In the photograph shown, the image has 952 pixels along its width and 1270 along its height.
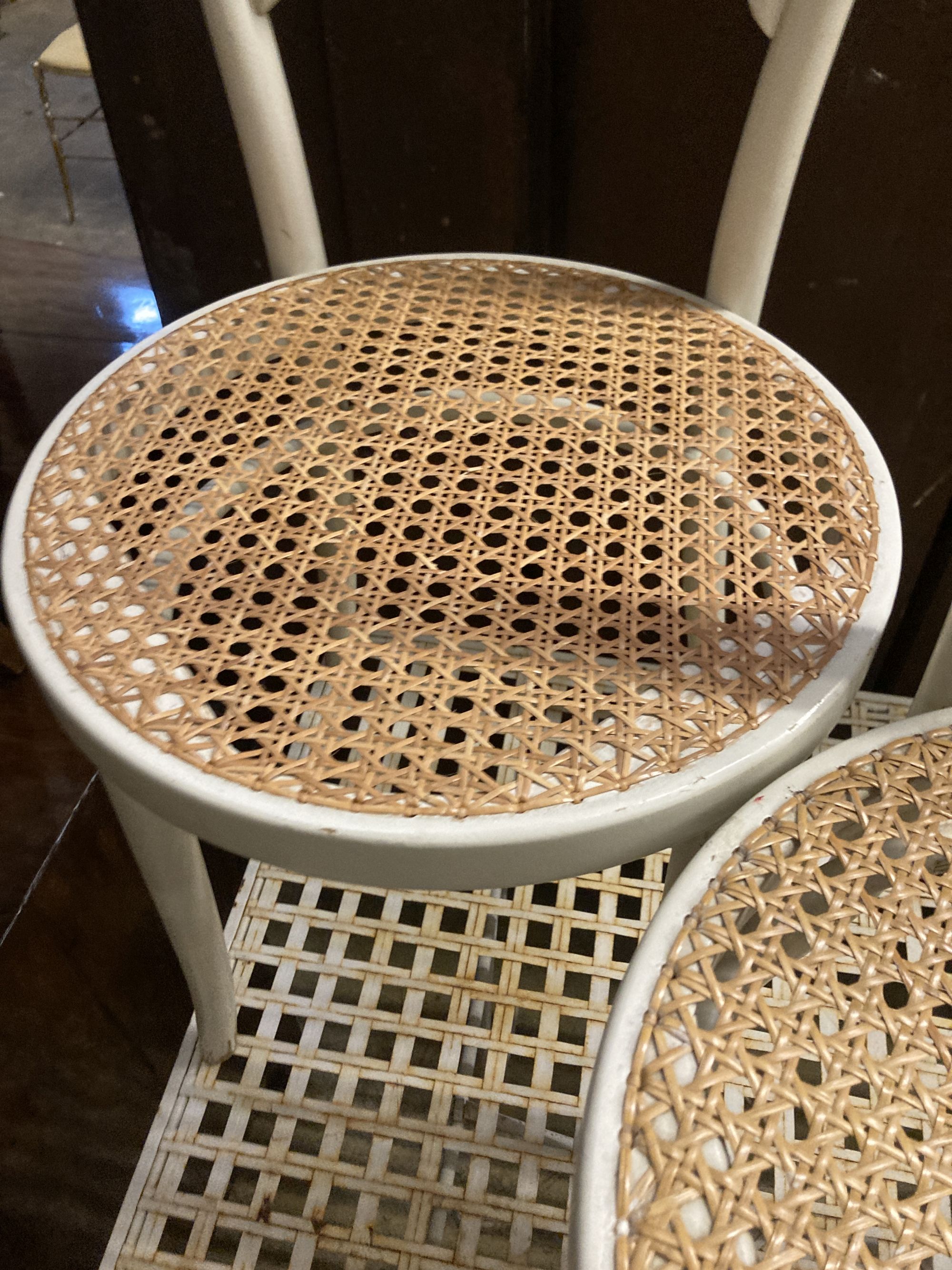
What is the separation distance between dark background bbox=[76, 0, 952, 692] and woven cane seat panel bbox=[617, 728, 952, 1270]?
22.3 inches

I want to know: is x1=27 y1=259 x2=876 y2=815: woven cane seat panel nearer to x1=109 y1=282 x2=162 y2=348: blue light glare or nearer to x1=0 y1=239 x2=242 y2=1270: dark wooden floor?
x1=0 y1=239 x2=242 y2=1270: dark wooden floor

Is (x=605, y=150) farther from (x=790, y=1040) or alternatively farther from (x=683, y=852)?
(x=790, y=1040)

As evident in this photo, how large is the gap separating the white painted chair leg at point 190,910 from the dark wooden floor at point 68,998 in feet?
0.70

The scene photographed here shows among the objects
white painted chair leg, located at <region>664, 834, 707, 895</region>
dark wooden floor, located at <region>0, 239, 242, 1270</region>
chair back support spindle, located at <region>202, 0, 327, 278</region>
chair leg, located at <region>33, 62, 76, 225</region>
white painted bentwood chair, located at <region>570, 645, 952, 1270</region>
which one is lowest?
dark wooden floor, located at <region>0, 239, 242, 1270</region>

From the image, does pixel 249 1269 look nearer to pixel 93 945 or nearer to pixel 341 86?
pixel 93 945

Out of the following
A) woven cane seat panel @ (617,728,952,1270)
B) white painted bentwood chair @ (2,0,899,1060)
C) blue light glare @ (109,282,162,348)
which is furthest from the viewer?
blue light glare @ (109,282,162,348)

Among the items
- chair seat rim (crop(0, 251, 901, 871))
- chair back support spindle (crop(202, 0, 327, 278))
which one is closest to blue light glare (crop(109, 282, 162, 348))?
chair back support spindle (crop(202, 0, 327, 278))

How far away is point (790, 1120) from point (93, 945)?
0.77 m

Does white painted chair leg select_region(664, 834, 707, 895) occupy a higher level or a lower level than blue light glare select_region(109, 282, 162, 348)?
higher

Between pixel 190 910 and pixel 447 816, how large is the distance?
1.09 ft

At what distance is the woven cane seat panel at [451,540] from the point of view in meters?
0.40

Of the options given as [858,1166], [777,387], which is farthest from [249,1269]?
[777,387]

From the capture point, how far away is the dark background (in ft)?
2.45

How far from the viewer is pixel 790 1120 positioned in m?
0.39
